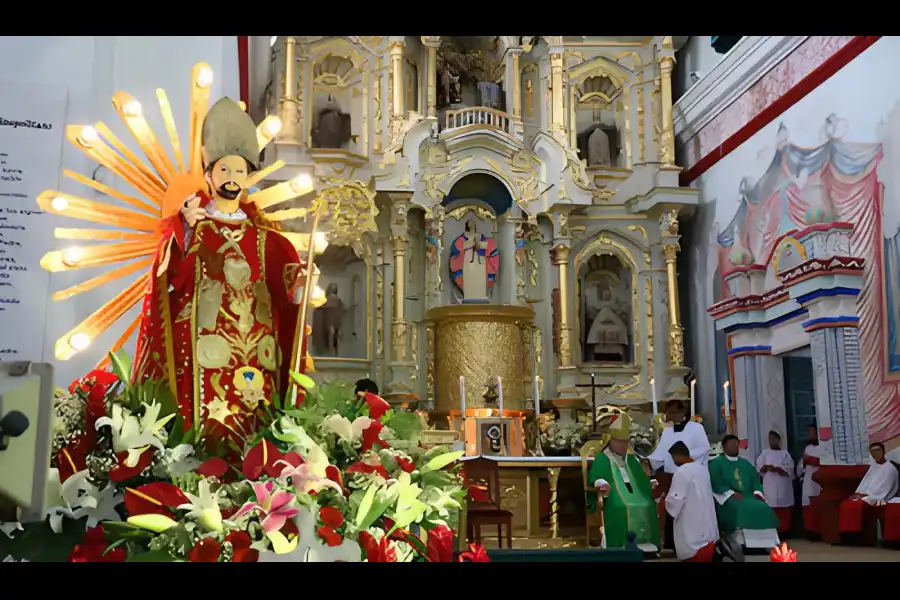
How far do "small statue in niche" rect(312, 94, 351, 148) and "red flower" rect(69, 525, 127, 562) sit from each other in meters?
10.4

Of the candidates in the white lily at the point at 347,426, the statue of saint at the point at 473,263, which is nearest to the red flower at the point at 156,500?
the white lily at the point at 347,426

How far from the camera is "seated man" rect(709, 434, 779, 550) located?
23.6 ft

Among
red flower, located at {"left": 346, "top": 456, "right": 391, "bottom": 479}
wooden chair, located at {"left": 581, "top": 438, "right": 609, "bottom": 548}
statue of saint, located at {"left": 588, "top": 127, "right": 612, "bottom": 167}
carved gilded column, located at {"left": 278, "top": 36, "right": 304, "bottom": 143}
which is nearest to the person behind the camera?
red flower, located at {"left": 346, "top": 456, "right": 391, "bottom": 479}

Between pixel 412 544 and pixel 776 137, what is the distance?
352 inches

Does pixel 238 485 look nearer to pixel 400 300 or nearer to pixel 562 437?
pixel 562 437

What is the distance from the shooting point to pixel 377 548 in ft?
7.45

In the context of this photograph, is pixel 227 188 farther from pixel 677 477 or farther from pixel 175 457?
pixel 677 477

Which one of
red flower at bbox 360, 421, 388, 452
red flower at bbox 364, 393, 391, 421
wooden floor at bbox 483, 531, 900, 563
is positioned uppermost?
red flower at bbox 364, 393, 391, 421

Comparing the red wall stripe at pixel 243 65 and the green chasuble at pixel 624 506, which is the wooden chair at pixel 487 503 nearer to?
the green chasuble at pixel 624 506

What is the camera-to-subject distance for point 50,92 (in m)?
4.94

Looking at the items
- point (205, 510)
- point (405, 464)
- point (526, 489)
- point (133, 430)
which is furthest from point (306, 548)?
point (526, 489)

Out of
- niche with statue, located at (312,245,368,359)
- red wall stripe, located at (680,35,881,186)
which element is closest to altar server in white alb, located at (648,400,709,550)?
red wall stripe, located at (680,35,881,186)

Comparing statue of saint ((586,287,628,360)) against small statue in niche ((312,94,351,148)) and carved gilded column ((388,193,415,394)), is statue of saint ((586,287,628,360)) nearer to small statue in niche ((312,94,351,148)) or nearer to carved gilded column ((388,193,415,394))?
carved gilded column ((388,193,415,394))

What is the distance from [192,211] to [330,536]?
2.04 metres
